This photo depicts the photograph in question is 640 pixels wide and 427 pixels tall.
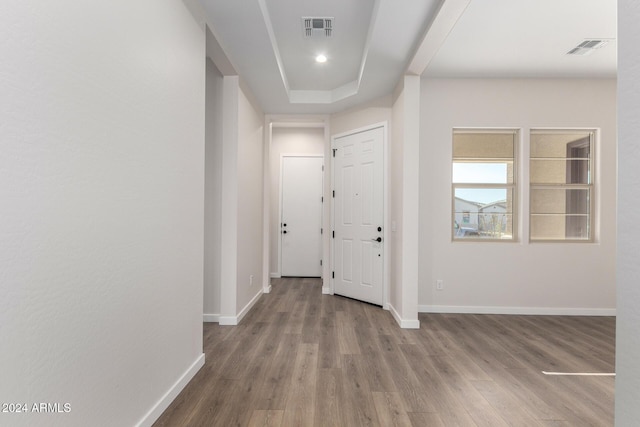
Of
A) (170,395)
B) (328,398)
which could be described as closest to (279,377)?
(328,398)

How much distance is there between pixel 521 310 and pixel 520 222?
104cm

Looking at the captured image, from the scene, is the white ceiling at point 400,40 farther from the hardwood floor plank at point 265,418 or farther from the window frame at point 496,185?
the hardwood floor plank at point 265,418

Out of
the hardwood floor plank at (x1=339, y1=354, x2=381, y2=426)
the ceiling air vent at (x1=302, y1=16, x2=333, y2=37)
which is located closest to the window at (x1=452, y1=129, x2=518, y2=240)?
the ceiling air vent at (x1=302, y1=16, x2=333, y2=37)

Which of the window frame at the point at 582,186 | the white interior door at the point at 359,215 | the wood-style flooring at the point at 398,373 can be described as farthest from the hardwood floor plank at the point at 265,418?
the window frame at the point at 582,186

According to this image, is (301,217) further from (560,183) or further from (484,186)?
(560,183)

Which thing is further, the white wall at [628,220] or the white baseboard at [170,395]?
the white baseboard at [170,395]

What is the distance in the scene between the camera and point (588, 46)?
3199mm

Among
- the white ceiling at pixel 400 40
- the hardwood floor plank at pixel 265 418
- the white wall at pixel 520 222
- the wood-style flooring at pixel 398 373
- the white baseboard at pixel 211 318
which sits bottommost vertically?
the wood-style flooring at pixel 398 373

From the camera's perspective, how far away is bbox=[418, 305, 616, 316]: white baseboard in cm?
384

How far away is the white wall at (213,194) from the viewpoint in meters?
3.42

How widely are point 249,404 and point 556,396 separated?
1.95m

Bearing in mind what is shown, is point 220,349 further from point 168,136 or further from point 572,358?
point 572,358

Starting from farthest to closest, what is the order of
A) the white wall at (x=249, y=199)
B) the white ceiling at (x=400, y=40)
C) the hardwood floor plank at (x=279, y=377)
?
the white wall at (x=249, y=199) → the white ceiling at (x=400, y=40) → the hardwood floor plank at (x=279, y=377)

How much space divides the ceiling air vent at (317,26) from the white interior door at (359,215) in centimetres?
146
